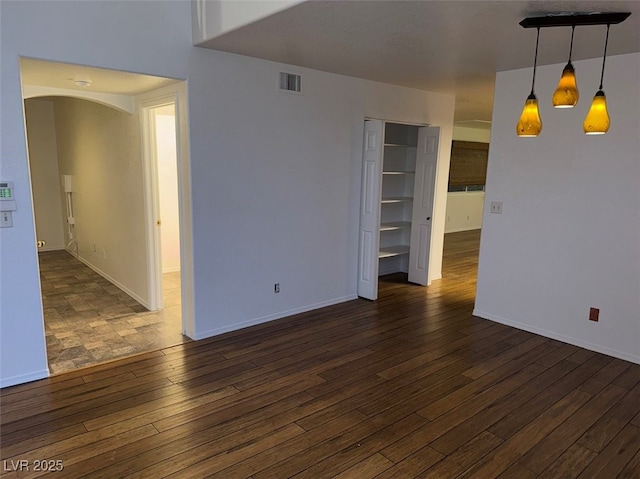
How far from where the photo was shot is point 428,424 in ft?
8.85

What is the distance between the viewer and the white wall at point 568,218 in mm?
3529

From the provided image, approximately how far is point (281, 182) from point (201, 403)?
2185 millimetres

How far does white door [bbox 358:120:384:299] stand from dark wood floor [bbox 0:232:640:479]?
1071 mm

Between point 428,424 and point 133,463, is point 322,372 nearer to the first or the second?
point 428,424

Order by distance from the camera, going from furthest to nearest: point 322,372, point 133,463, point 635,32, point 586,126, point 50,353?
point 50,353 < point 322,372 < point 635,32 < point 586,126 < point 133,463

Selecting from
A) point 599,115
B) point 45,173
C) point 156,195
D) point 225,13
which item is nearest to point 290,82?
point 225,13

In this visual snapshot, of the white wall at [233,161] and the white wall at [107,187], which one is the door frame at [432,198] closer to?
the white wall at [233,161]

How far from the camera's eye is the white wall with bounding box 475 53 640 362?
353 centimetres

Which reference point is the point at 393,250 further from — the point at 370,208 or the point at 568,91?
the point at 568,91

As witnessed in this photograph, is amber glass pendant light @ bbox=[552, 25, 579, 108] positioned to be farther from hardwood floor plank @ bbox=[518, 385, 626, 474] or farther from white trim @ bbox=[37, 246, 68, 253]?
white trim @ bbox=[37, 246, 68, 253]

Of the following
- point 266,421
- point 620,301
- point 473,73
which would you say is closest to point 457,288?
point 620,301

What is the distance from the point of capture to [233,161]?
3857 mm

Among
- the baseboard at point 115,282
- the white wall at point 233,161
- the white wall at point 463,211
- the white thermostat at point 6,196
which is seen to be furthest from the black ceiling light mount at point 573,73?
the white wall at point 463,211

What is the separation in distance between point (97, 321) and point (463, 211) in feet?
28.9
